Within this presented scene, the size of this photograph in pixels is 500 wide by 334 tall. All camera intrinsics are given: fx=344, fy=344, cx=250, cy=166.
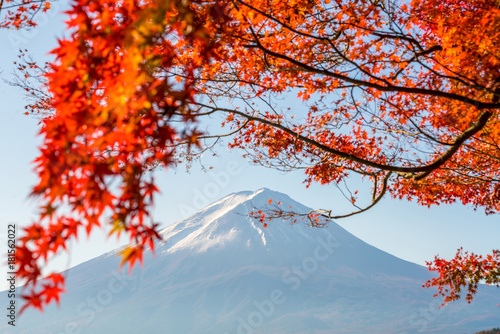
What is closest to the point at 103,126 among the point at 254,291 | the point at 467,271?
the point at 467,271

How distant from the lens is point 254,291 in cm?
11744

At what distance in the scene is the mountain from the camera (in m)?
108

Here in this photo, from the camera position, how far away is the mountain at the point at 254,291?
108438mm

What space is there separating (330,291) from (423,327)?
33698 mm

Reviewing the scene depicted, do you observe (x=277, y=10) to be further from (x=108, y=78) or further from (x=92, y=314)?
(x=92, y=314)

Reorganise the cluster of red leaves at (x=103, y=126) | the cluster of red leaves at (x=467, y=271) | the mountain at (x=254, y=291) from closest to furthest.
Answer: the cluster of red leaves at (x=103, y=126), the cluster of red leaves at (x=467, y=271), the mountain at (x=254, y=291)

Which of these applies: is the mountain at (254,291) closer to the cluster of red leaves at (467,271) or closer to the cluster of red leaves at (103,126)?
the cluster of red leaves at (467,271)

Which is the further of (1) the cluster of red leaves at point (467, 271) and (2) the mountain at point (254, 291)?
(2) the mountain at point (254, 291)

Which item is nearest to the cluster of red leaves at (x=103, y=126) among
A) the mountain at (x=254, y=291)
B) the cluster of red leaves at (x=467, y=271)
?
the cluster of red leaves at (x=467, y=271)

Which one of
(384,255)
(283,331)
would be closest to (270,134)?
(283,331)

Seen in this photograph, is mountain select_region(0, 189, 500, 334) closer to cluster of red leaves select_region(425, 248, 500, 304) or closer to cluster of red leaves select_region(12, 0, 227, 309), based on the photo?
cluster of red leaves select_region(425, 248, 500, 304)

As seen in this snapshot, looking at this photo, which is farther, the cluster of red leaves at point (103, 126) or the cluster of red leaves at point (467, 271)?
the cluster of red leaves at point (467, 271)

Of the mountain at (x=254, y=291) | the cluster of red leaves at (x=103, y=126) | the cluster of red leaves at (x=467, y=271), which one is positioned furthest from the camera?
the mountain at (x=254, y=291)

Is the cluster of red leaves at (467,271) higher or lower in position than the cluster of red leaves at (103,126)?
lower
